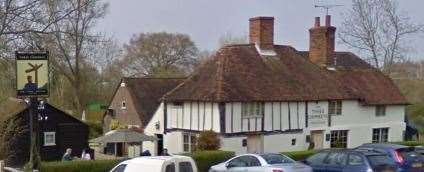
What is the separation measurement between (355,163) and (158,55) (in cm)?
5562

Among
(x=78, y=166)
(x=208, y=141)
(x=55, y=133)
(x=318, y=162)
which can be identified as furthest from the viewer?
(x=55, y=133)

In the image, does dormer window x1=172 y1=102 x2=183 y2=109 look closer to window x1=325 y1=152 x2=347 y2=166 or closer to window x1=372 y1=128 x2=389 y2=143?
window x1=372 y1=128 x2=389 y2=143

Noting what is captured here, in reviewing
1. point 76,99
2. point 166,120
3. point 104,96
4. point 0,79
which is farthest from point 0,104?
point 104,96

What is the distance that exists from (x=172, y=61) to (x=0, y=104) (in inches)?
1754

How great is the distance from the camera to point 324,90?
4025 cm

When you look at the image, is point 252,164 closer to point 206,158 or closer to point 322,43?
point 206,158

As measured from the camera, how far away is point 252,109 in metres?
36.3

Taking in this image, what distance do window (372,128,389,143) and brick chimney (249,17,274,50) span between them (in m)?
9.06

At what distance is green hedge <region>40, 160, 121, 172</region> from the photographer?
2511 centimetres

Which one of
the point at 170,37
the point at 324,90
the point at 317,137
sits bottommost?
the point at 317,137

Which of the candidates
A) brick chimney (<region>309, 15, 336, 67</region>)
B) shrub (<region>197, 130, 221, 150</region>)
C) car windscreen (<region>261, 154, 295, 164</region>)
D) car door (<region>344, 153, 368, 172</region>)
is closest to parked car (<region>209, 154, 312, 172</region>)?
car windscreen (<region>261, 154, 295, 164</region>)

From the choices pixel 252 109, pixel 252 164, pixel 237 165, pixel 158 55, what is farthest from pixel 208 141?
pixel 158 55

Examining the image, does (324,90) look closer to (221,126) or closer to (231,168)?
(221,126)

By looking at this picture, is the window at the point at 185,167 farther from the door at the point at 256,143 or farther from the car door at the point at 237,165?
the door at the point at 256,143
